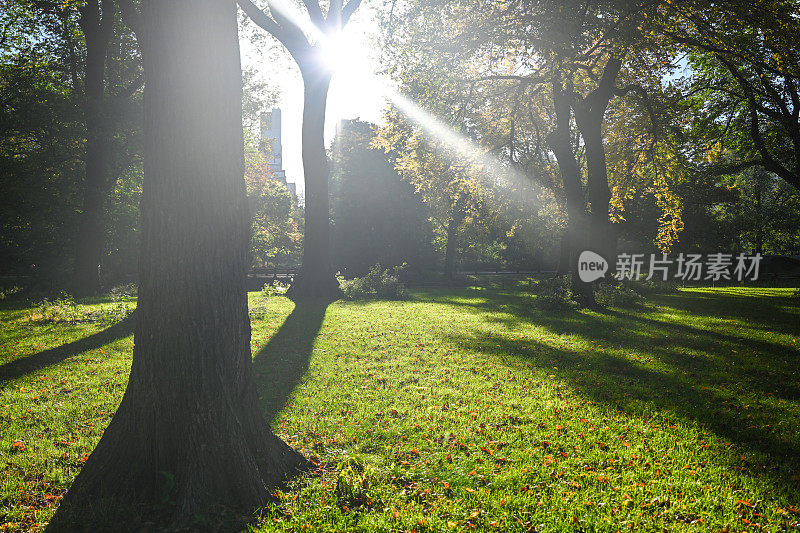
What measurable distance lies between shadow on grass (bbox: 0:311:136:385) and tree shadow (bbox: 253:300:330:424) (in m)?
3.76

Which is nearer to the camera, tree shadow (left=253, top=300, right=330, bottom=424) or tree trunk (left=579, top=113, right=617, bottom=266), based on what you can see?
tree shadow (left=253, top=300, right=330, bottom=424)

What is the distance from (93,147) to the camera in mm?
19484

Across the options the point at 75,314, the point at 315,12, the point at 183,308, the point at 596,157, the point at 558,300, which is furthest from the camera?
the point at 315,12

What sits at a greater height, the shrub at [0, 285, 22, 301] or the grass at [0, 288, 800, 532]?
the grass at [0, 288, 800, 532]

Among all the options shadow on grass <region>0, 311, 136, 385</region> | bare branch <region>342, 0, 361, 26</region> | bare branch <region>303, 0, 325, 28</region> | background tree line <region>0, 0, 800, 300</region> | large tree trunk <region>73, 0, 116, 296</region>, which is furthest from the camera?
bare branch <region>303, 0, 325, 28</region>

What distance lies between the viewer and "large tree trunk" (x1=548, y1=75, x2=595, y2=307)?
694 inches

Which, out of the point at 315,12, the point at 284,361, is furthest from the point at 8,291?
the point at 284,361

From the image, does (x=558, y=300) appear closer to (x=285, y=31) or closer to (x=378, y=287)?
(x=378, y=287)

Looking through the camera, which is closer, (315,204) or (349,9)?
(349,9)

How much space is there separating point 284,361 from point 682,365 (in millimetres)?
7738

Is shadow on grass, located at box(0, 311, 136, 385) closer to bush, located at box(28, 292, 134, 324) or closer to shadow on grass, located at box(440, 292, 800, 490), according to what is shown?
bush, located at box(28, 292, 134, 324)

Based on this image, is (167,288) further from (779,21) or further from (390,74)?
(390,74)

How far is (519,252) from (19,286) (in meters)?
42.7

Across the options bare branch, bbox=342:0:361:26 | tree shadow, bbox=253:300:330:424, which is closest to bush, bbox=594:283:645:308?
tree shadow, bbox=253:300:330:424
